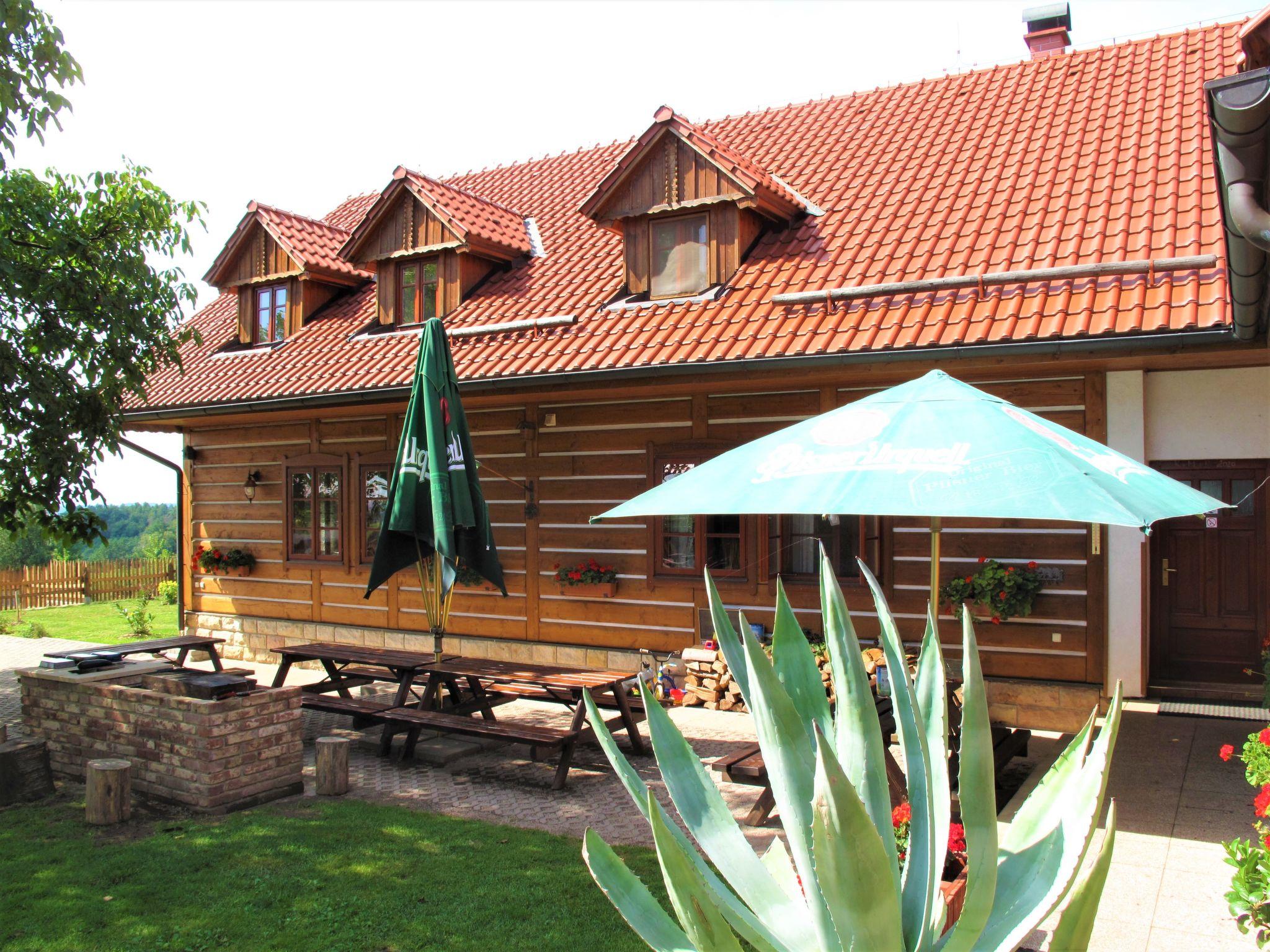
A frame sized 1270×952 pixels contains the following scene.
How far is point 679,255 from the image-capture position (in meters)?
10.0

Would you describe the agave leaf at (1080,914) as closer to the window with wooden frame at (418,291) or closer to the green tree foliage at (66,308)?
the green tree foliage at (66,308)

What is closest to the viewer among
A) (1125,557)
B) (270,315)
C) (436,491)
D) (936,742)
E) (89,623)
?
(936,742)

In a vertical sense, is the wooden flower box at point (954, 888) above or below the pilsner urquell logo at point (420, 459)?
below

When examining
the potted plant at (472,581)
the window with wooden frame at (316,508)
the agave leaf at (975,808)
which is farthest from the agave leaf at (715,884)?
the window with wooden frame at (316,508)

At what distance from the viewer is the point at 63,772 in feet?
23.2

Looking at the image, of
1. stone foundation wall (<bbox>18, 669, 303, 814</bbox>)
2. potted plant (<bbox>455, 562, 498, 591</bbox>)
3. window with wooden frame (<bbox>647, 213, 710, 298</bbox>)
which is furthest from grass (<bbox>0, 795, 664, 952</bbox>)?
window with wooden frame (<bbox>647, 213, 710, 298</bbox>)

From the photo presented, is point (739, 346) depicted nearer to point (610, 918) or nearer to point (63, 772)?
point (610, 918)

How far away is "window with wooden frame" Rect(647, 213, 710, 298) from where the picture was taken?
9.91 meters

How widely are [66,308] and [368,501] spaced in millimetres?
4544

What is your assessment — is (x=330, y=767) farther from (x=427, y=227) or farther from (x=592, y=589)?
(x=427, y=227)

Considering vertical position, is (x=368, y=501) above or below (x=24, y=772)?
above

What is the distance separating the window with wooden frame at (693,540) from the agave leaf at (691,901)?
6.95m

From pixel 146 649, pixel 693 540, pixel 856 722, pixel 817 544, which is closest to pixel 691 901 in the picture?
pixel 856 722

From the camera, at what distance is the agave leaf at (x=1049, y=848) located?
7.14ft
